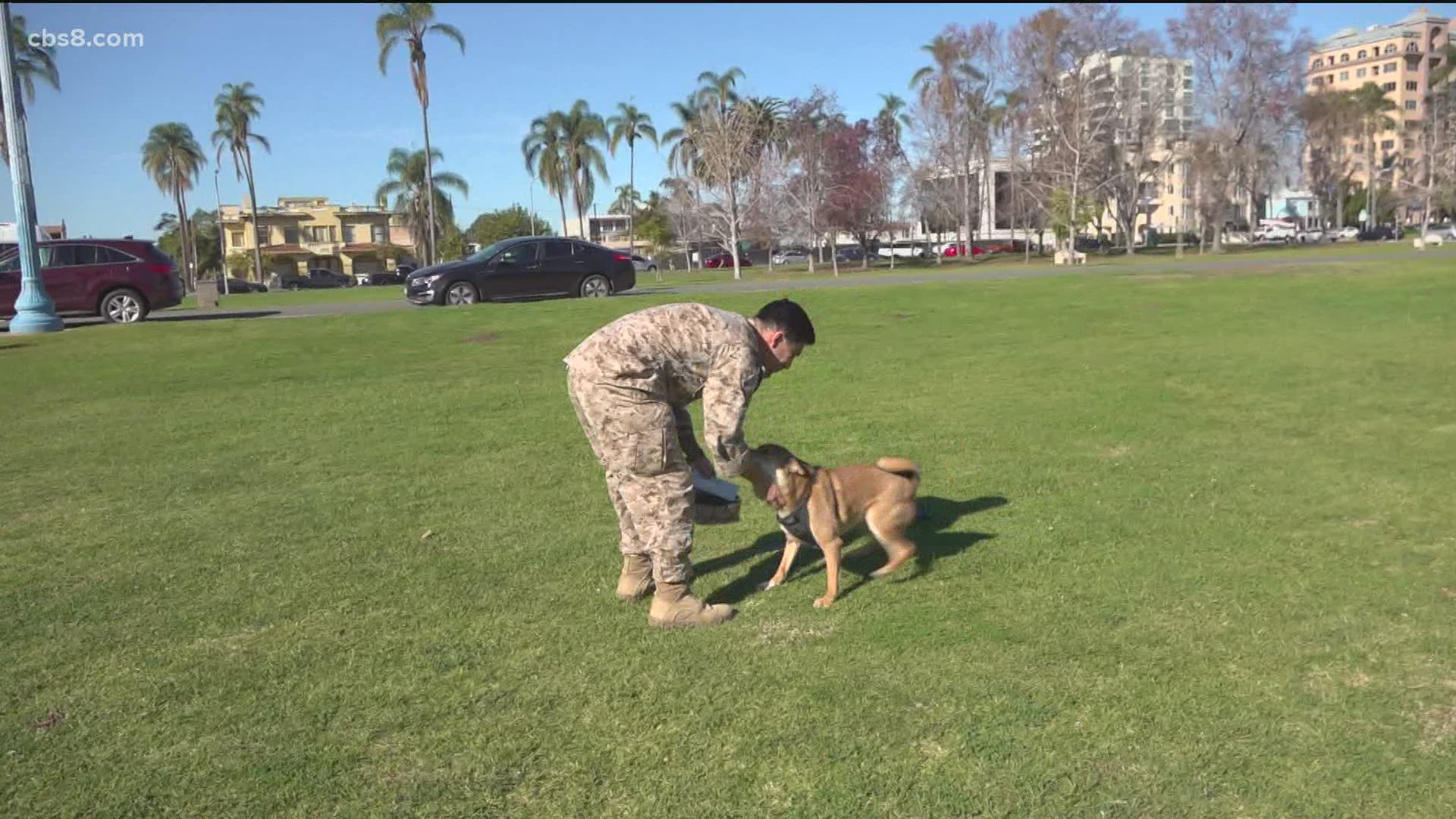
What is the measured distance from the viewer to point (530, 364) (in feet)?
42.7

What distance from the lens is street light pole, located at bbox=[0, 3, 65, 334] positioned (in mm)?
16578

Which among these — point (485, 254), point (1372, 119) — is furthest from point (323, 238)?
point (1372, 119)

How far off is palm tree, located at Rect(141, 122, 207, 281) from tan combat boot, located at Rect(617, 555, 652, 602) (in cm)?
8073

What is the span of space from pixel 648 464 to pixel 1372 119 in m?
104

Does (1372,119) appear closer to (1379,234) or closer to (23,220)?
(1379,234)

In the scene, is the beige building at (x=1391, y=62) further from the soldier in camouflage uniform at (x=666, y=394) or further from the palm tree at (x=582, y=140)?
the soldier in camouflage uniform at (x=666, y=394)

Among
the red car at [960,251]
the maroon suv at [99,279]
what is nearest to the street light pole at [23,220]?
the maroon suv at [99,279]

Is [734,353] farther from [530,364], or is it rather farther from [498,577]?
[530,364]

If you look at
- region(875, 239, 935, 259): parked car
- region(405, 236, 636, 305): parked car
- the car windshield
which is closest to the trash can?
region(405, 236, 636, 305): parked car

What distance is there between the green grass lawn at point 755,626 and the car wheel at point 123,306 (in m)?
10.3

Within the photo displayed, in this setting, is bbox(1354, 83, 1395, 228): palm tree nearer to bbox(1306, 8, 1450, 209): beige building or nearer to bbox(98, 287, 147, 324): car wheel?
bbox(1306, 8, 1450, 209): beige building

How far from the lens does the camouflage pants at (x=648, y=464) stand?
4.25m

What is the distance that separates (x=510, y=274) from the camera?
20703mm

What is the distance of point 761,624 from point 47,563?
3.98 metres
